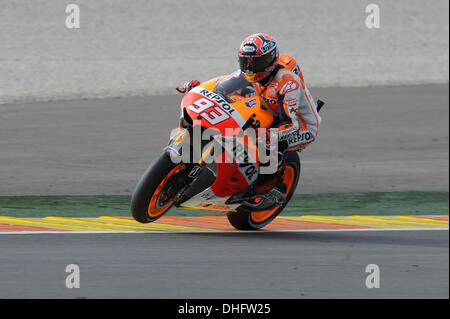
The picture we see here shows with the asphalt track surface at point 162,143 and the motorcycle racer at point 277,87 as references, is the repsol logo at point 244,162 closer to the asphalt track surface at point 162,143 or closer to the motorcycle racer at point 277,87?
the motorcycle racer at point 277,87

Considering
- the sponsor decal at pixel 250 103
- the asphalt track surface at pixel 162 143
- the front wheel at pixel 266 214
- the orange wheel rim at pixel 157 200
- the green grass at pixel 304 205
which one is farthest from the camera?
the asphalt track surface at pixel 162 143

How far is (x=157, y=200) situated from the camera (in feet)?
26.1

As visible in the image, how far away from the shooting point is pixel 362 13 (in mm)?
26672

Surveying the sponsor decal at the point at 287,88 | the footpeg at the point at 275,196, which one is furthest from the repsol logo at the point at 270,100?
the footpeg at the point at 275,196

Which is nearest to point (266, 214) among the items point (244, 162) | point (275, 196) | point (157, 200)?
point (275, 196)

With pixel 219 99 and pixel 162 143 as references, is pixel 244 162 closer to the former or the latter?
pixel 219 99

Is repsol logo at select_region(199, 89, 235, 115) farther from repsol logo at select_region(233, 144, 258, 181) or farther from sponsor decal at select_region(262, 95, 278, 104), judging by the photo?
sponsor decal at select_region(262, 95, 278, 104)

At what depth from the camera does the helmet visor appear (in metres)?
8.08

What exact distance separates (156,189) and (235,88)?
1.15m

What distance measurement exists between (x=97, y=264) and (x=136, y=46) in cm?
1585

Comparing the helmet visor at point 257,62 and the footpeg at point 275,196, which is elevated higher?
the helmet visor at point 257,62

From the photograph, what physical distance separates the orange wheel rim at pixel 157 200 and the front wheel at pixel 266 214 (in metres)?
0.84

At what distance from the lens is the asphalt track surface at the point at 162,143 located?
11.7 meters
